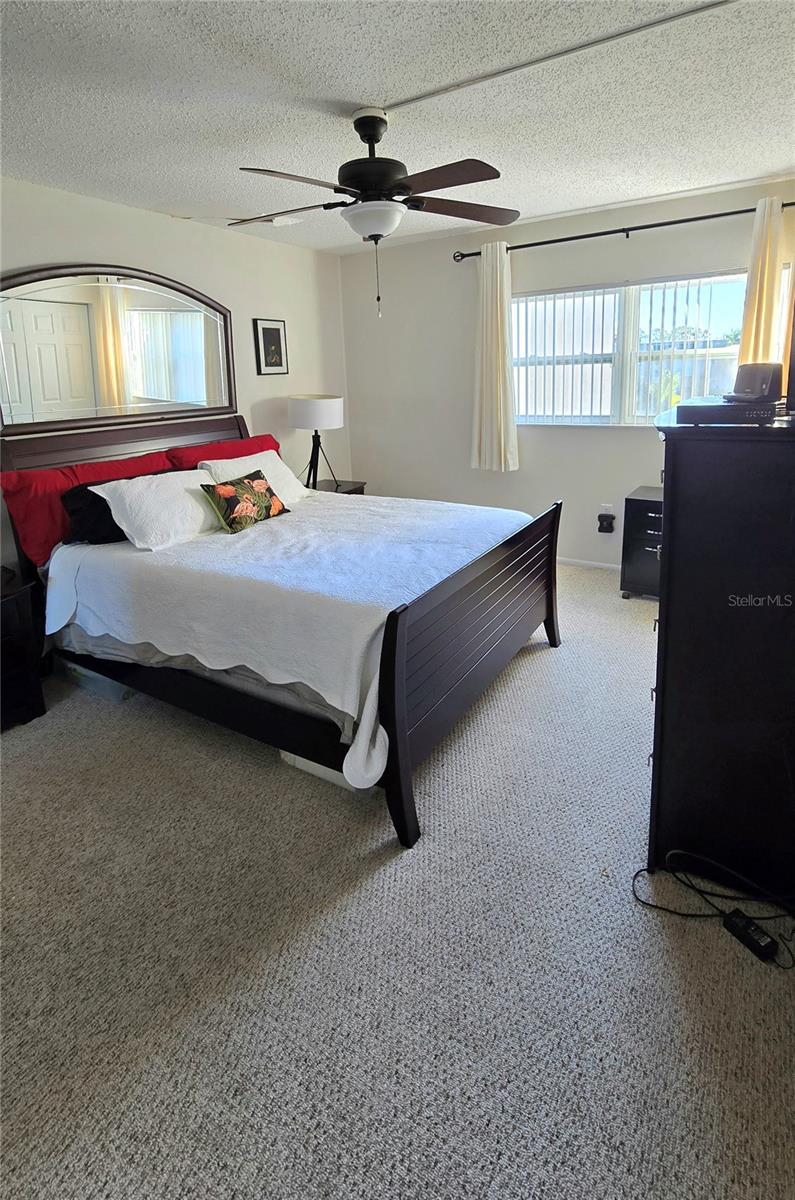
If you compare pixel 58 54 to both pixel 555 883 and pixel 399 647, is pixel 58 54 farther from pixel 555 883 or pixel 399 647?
pixel 555 883

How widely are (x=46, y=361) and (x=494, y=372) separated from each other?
286 centimetres

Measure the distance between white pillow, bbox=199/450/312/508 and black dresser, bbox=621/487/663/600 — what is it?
6.67 feet

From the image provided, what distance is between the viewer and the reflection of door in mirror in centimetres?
321

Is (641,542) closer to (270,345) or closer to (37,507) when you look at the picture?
(270,345)

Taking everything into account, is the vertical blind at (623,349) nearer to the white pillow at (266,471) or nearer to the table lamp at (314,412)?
the table lamp at (314,412)

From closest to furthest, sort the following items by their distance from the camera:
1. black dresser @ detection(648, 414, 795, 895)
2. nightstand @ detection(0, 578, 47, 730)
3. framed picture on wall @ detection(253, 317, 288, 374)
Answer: black dresser @ detection(648, 414, 795, 895)
nightstand @ detection(0, 578, 47, 730)
framed picture on wall @ detection(253, 317, 288, 374)

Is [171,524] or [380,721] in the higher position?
[171,524]

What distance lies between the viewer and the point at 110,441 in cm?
366

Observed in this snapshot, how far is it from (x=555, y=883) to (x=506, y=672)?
56.7 inches

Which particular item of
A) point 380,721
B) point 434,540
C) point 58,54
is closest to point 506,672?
point 434,540

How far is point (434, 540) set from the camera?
294cm

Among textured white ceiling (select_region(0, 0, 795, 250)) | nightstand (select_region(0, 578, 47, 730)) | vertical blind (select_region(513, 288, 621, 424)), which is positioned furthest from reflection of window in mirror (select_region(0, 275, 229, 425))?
vertical blind (select_region(513, 288, 621, 424))

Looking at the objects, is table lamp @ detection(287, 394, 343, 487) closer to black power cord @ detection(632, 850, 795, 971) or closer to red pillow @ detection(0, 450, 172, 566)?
red pillow @ detection(0, 450, 172, 566)

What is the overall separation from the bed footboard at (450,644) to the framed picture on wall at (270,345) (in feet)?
8.39
